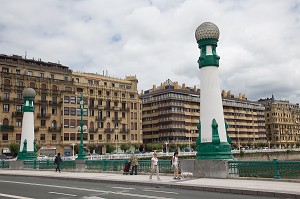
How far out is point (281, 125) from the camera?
14450 centimetres

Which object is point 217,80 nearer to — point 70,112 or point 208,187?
point 208,187

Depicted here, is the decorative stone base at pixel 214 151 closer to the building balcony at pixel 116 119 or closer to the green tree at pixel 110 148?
the green tree at pixel 110 148

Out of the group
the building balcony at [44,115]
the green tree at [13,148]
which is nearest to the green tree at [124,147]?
the building balcony at [44,115]

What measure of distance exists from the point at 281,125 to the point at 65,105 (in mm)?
95644

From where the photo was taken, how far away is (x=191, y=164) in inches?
805

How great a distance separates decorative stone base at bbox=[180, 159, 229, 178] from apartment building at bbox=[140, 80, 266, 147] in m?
78.8

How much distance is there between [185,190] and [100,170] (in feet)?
44.4

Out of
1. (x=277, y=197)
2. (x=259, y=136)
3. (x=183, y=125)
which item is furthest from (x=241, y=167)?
(x=259, y=136)

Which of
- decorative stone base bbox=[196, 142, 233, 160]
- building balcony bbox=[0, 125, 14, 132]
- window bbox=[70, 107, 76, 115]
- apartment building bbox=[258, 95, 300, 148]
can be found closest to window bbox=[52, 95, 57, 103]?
window bbox=[70, 107, 76, 115]

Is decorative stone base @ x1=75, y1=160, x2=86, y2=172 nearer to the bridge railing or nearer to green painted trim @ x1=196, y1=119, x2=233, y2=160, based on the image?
green painted trim @ x1=196, y1=119, x2=233, y2=160

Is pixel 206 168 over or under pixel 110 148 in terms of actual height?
over

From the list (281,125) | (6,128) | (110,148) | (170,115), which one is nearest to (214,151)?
(6,128)

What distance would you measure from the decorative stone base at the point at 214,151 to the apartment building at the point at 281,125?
124650 mm

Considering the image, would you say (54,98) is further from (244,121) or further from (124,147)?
(244,121)
